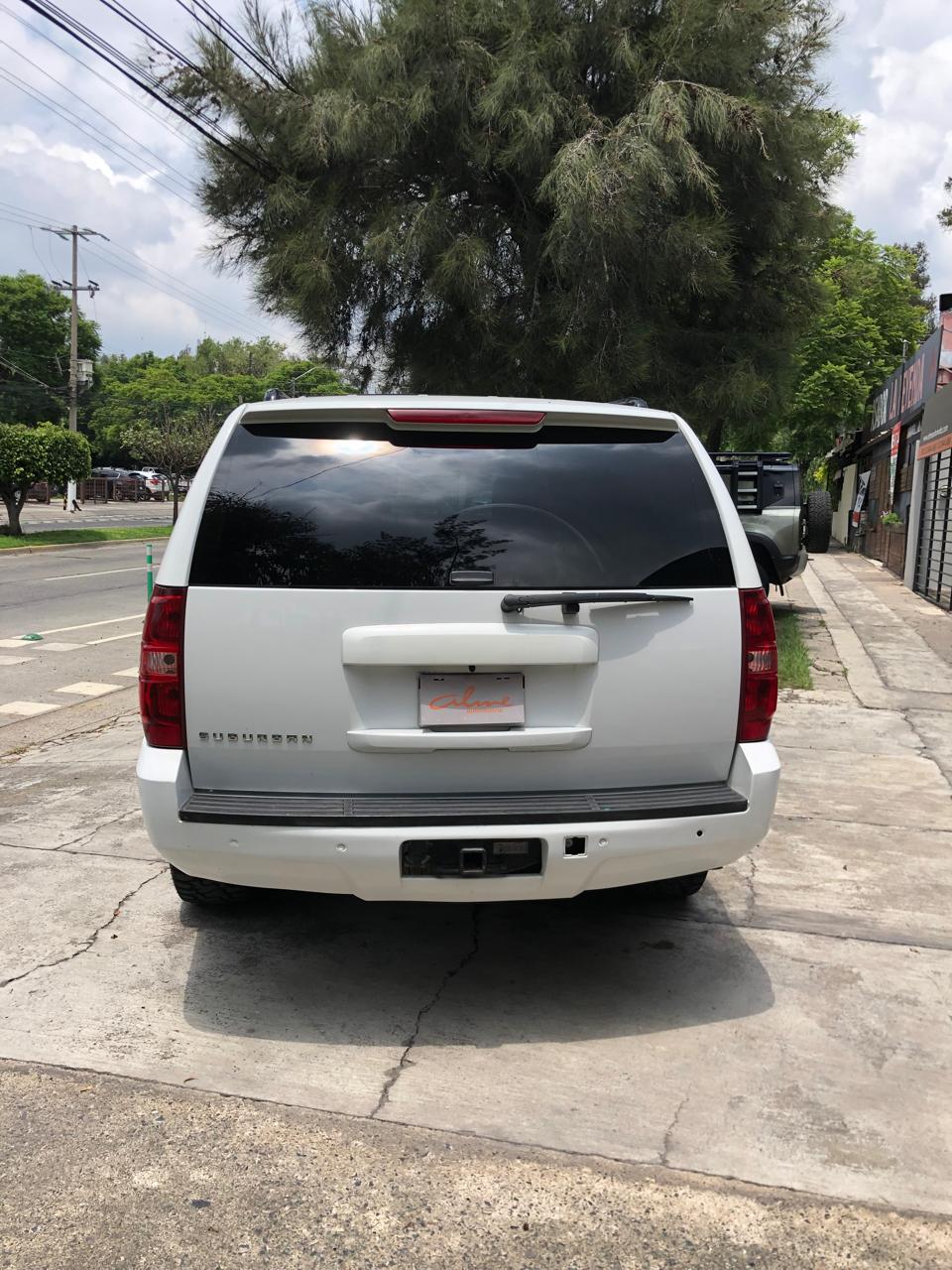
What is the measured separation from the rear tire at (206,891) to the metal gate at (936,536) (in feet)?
44.0

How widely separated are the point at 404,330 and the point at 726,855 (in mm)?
10180

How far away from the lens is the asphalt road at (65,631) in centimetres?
906

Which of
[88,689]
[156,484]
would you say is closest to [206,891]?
[88,689]

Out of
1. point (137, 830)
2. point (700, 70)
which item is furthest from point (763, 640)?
point (700, 70)

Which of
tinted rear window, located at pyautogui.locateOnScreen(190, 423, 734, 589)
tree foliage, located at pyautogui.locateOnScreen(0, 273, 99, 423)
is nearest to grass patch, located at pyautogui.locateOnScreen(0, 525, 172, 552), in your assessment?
tinted rear window, located at pyautogui.locateOnScreen(190, 423, 734, 589)

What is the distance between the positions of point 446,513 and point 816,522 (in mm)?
12584

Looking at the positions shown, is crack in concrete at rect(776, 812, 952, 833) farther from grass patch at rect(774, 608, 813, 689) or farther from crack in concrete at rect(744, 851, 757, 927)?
grass patch at rect(774, 608, 813, 689)

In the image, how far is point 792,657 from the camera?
10680 mm

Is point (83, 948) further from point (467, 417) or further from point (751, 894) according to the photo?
point (751, 894)

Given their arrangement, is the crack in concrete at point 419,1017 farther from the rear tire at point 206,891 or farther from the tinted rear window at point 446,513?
the tinted rear window at point 446,513

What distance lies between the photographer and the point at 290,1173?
268 centimetres

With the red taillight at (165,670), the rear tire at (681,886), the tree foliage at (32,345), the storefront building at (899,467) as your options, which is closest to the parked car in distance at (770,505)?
the storefront building at (899,467)

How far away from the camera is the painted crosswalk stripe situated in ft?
29.5

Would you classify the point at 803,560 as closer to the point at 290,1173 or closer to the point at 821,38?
the point at 821,38
